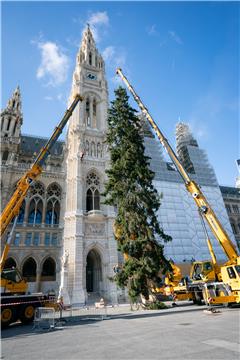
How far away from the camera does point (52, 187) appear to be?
32156mm

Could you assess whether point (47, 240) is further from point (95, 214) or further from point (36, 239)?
point (95, 214)

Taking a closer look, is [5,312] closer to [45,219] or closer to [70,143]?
[45,219]

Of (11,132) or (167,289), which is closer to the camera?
(167,289)

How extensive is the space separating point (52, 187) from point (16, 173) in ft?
16.5

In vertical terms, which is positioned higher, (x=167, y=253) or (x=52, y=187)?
(x=52, y=187)

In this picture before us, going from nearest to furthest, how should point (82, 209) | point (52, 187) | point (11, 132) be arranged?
point (82, 209), point (52, 187), point (11, 132)

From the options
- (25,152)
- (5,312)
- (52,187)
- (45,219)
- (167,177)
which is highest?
(25,152)

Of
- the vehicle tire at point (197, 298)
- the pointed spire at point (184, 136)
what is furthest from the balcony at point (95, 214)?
the pointed spire at point (184, 136)

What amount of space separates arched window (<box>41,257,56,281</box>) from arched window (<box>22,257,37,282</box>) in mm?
1035

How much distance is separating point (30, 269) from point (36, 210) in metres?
7.34

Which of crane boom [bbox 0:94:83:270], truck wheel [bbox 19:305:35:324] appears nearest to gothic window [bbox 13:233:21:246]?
crane boom [bbox 0:94:83:270]

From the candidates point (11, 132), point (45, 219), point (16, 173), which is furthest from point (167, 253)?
point (11, 132)

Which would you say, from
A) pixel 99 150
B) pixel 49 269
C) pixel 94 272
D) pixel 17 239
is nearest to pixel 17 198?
pixel 17 239

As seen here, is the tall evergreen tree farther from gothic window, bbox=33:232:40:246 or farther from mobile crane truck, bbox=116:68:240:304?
gothic window, bbox=33:232:40:246
